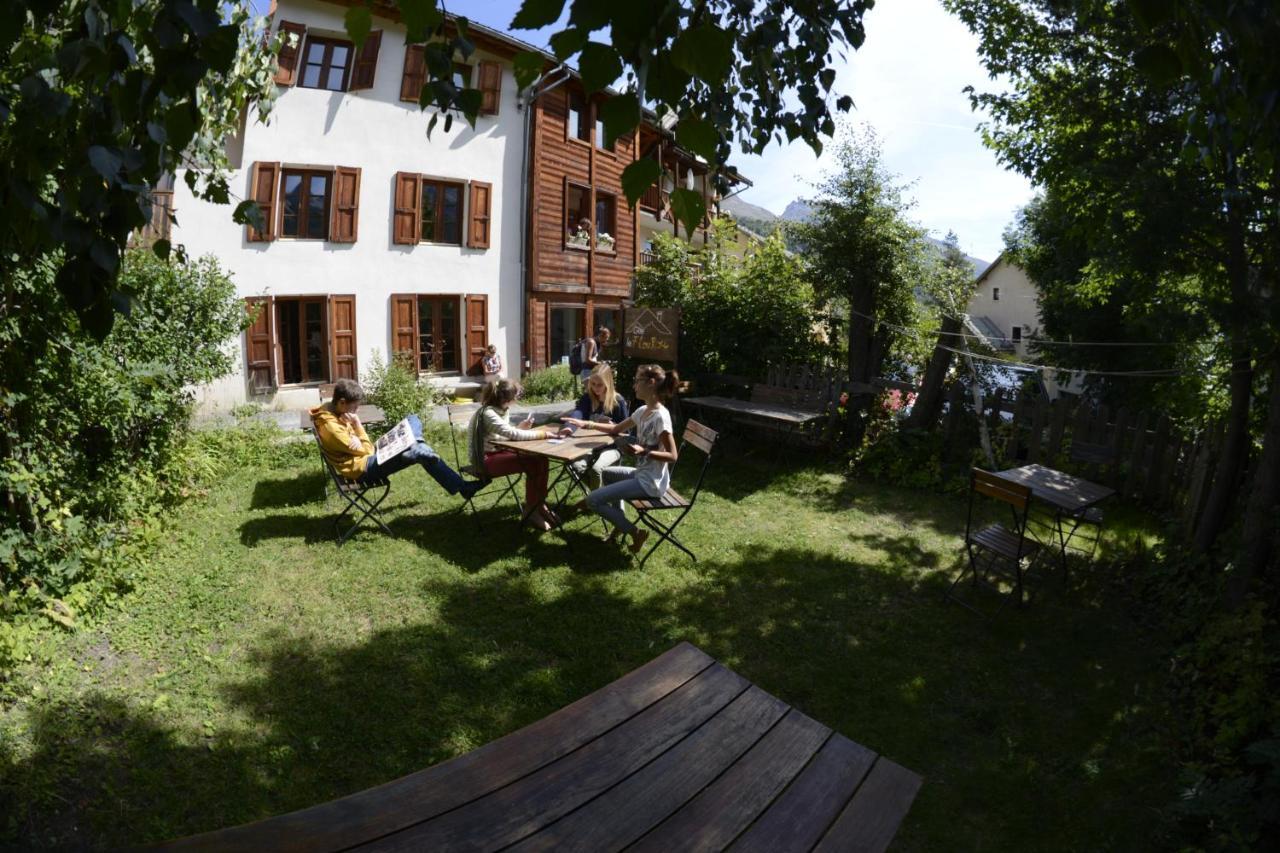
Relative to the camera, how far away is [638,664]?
174 inches

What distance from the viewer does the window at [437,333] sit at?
52.9ft

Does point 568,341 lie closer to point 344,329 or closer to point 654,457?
point 344,329

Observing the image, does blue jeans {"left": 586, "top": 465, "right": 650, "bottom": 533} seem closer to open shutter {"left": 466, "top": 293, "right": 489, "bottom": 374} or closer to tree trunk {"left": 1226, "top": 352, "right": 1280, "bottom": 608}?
tree trunk {"left": 1226, "top": 352, "right": 1280, "bottom": 608}

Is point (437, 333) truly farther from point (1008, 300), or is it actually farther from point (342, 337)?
point (1008, 300)

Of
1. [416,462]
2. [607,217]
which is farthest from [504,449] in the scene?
[607,217]

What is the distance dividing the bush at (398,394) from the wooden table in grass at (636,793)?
8981mm

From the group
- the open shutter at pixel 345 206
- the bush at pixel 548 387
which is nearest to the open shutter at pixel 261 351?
the open shutter at pixel 345 206

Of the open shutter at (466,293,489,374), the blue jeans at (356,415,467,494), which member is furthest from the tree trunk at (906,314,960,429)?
the open shutter at (466,293,489,374)

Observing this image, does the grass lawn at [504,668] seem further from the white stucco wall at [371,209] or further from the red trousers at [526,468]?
the white stucco wall at [371,209]

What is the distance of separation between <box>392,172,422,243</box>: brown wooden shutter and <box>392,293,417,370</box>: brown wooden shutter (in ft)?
3.99

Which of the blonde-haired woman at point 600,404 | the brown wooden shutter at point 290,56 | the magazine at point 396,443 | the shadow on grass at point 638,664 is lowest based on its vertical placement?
the shadow on grass at point 638,664

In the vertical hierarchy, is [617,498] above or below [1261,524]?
below

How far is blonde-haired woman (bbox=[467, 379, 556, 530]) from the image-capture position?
20.8 feet

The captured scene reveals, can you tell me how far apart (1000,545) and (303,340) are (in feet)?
43.8
